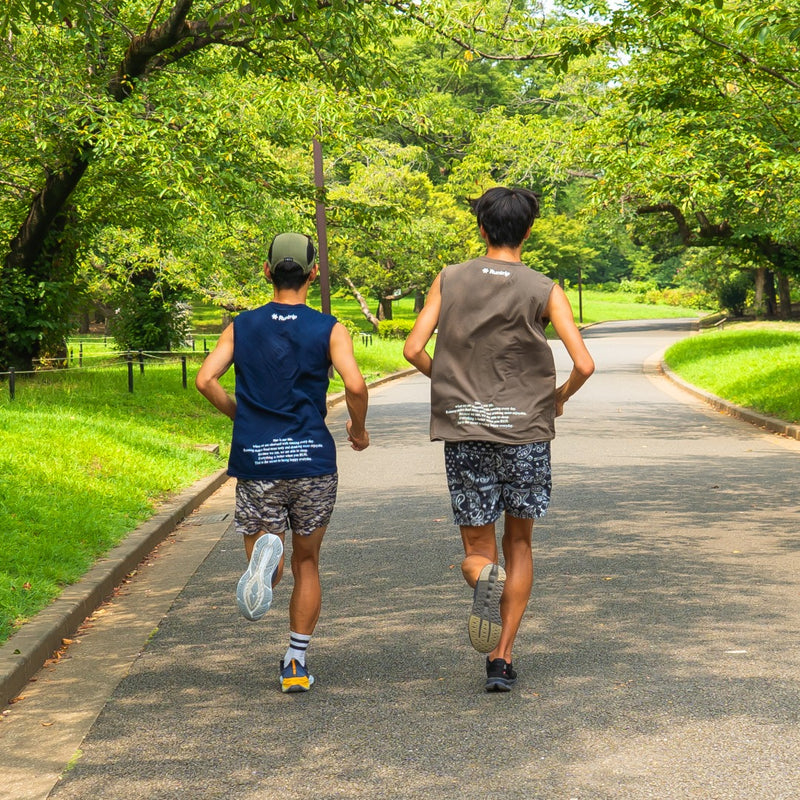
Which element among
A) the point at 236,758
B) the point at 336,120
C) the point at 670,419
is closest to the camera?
the point at 236,758

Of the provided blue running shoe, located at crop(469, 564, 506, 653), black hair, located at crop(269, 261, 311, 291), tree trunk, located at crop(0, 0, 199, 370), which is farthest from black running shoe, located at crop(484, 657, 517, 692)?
tree trunk, located at crop(0, 0, 199, 370)

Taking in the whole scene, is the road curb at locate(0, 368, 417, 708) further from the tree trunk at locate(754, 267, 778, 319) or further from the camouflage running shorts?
the tree trunk at locate(754, 267, 778, 319)

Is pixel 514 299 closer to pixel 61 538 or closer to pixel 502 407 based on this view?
pixel 502 407

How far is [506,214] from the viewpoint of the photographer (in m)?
4.61

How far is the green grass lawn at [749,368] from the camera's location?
17.7 m

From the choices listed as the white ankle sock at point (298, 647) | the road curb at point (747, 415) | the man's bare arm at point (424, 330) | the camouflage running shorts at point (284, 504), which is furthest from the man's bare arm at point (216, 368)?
the road curb at point (747, 415)

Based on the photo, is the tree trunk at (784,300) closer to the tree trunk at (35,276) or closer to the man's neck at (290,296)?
the tree trunk at (35,276)

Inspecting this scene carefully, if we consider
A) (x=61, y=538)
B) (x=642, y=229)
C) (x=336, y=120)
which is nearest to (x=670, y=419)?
(x=336, y=120)

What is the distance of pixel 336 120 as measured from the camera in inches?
560

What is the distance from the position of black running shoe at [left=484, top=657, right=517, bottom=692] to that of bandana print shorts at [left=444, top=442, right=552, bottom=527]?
0.58 meters

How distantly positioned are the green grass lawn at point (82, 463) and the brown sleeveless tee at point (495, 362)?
260cm

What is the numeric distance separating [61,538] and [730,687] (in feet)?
15.8

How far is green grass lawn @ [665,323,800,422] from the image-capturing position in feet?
58.0

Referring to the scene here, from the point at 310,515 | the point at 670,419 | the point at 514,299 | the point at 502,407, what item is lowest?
the point at 670,419
